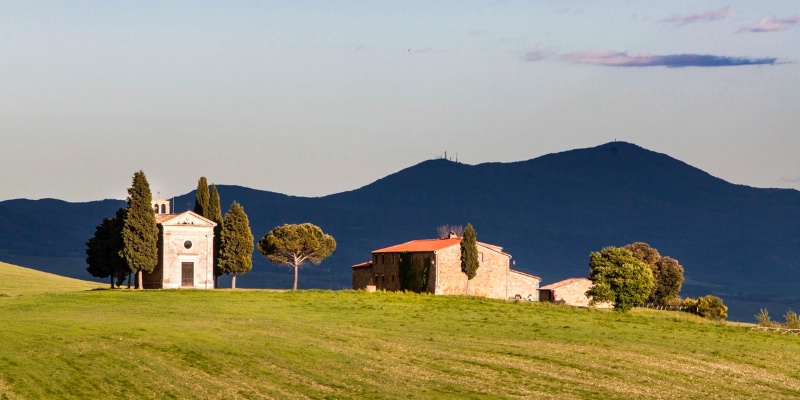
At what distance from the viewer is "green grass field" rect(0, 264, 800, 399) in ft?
158

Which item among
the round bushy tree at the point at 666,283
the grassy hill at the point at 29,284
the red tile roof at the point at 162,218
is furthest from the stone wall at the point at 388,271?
the round bushy tree at the point at 666,283

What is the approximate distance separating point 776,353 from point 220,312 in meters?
34.1

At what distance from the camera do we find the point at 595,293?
12088 centimetres

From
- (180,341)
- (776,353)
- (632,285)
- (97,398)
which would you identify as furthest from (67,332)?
(632,285)

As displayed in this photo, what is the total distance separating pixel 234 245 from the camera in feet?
370

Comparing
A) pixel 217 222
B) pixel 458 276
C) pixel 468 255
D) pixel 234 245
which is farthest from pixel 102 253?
pixel 468 255

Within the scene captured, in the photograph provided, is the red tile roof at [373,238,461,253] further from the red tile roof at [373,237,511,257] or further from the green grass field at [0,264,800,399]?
the green grass field at [0,264,800,399]

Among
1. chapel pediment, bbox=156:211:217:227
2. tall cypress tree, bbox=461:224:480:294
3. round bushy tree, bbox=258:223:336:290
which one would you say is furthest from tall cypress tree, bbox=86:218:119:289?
tall cypress tree, bbox=461:224:480:294

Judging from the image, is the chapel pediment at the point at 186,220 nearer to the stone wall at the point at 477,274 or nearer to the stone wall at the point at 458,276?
the stone wall at the point at 458,276

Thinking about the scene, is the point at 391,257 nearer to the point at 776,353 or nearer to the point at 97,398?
the point at 776,353

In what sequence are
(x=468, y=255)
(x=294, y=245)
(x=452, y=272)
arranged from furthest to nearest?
(x=294, y=245) < (x=468, y=255) < (x=452, y=272)

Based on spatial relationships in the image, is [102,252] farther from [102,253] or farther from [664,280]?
[664,280]

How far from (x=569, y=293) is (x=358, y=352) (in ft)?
243

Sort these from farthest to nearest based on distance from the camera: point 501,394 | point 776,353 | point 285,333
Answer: point 776,353 → point 285,333 → point 501,394
